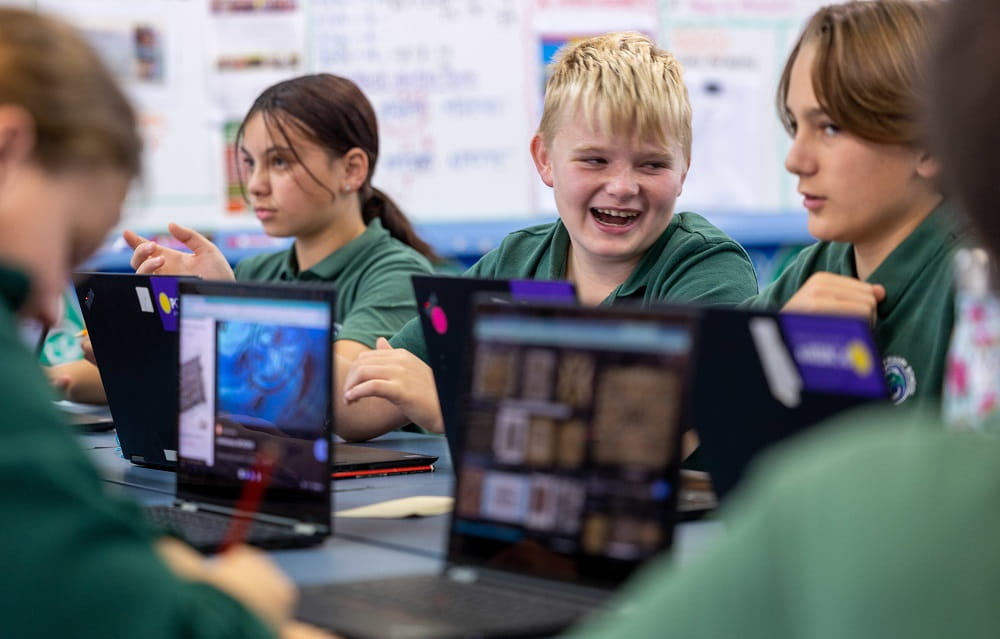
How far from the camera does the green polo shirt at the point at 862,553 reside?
49cm

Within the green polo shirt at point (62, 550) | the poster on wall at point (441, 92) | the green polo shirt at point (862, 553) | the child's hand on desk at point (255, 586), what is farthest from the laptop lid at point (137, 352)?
the poster on wall at point (441, 92)

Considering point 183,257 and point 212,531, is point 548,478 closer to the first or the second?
point 212,531

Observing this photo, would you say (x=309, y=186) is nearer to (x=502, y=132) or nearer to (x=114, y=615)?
(x=502, y=132)

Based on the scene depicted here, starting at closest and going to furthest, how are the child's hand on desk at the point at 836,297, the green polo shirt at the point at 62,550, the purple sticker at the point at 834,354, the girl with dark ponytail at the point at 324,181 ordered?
the green polo shirt at the point at 62,550 → the purple sticker at the point at 834,354 → the child's hand on desk at the point at 836,297 → the girl with dark ponytail at the point at 324,181

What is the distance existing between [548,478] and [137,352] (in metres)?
0.97

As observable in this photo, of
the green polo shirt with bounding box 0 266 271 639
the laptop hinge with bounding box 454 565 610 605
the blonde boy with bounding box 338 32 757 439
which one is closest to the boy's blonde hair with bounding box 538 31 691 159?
the blonde boy with bounding box 338 32 757 439

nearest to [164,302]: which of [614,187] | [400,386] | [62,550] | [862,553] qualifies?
[400,386]

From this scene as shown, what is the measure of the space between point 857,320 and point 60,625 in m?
0.70

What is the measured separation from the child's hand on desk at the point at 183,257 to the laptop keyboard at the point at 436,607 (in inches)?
50.4

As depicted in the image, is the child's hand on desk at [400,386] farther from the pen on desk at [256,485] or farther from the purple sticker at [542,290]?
the purple sticker at [542,290]

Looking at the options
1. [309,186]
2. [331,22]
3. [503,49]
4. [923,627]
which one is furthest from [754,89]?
[923,627]

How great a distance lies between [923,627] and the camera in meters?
0.49

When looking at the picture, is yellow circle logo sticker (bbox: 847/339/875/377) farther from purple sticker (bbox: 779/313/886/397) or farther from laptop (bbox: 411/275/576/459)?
laptop (bbox: 411/275/576/459)

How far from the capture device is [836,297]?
156 centimetres
